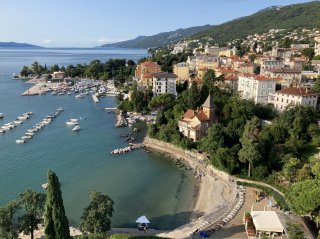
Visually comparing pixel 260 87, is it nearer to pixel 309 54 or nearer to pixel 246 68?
pixel 246 68

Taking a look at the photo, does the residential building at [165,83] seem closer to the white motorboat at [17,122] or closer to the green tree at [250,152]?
the white motorboat at [17,122]

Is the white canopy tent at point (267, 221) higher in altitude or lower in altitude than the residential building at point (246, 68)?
lower

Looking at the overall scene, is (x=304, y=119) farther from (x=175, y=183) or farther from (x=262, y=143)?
(x=175, y=183)

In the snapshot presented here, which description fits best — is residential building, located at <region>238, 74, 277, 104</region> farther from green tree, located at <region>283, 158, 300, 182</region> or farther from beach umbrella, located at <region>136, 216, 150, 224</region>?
beach umbrella, located at <region>136, 216, 150, 224</region>

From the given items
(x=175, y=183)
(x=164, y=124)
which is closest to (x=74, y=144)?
(x=164, y=124)

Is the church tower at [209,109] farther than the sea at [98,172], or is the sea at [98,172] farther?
the church tower at [209,109]

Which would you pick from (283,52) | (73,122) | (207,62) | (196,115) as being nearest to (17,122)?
(73,122)

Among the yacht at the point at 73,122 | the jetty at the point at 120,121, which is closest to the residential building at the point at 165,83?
the jetty at the point at 120,121
